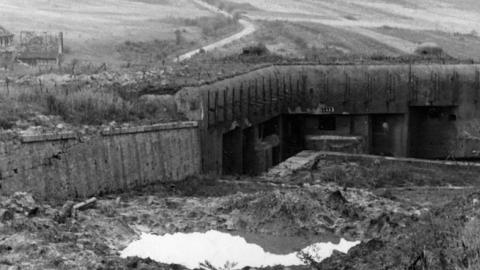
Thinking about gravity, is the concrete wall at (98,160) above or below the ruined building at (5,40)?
below

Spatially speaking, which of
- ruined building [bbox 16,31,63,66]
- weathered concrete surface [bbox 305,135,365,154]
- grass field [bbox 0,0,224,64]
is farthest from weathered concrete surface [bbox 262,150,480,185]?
grass field [bbox 0,0,224,64]

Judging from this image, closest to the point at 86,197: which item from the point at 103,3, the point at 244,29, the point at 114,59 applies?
the point at 114,59

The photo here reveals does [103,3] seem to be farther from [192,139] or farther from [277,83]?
[192,139]

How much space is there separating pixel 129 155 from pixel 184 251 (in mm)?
5005

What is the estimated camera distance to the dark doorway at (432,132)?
3216 centimetres

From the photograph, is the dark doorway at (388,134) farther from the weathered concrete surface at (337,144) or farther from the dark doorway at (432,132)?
the weathered concrete surface at (337,144)

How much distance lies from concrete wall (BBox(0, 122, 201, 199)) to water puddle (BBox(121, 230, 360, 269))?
8.76ft

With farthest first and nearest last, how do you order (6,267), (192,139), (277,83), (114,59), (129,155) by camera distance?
(114,59), (277,83), (192,139), (129,155), (6,267)

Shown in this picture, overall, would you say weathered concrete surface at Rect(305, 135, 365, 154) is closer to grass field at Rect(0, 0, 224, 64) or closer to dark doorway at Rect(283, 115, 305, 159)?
dark doorway at Rect(283, 115, 305, 159)

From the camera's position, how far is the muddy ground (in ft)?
41.2

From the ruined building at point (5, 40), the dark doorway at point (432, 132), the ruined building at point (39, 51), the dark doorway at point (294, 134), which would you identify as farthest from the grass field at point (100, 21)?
the dark doorway at point (432, 132)

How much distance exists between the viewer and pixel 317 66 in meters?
31.1

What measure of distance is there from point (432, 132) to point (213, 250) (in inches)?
702

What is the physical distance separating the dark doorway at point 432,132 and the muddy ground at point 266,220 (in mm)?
8723
